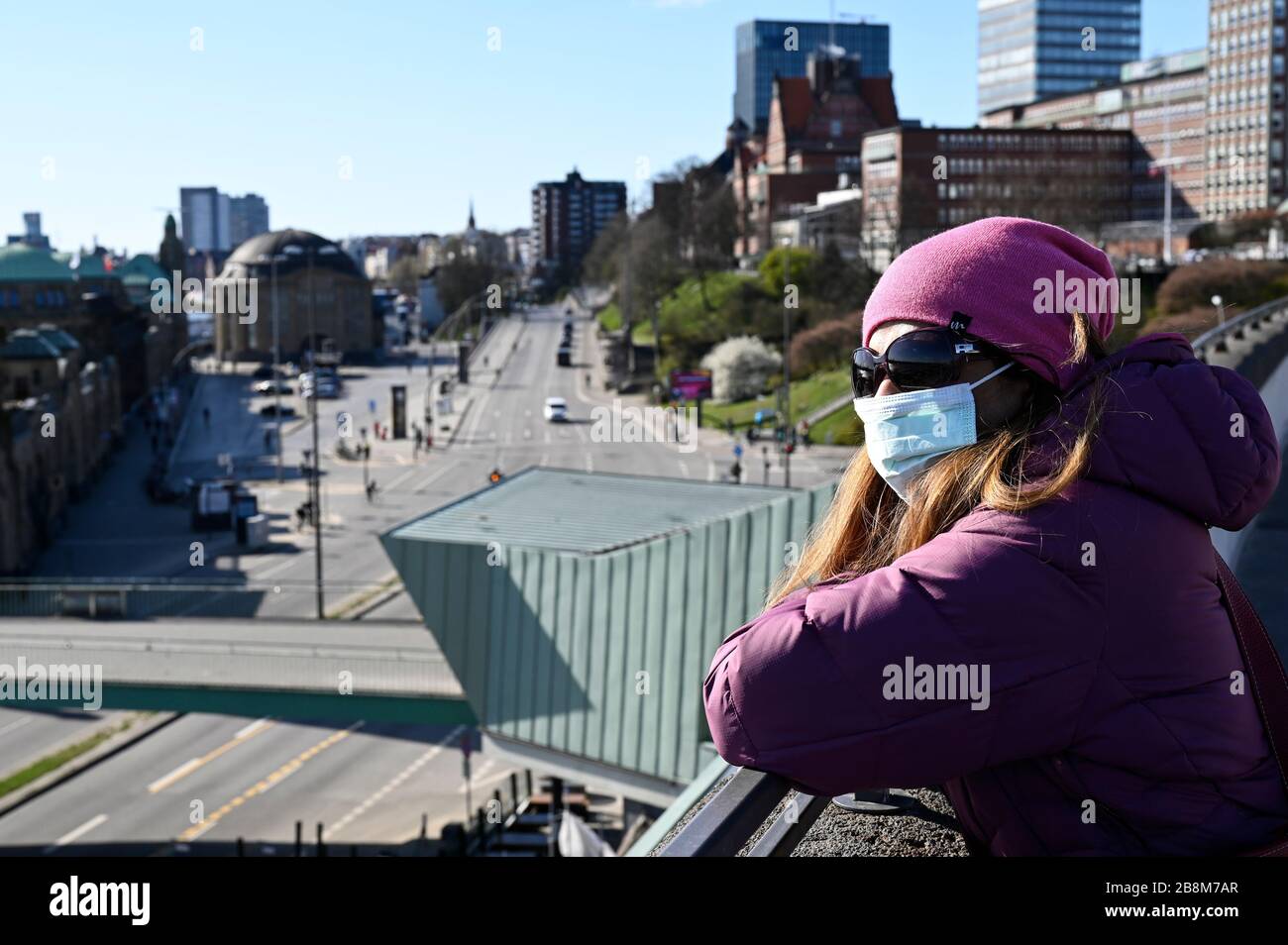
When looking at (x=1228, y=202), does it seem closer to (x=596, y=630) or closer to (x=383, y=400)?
(x=383, y=400)

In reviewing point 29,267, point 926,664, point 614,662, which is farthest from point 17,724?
point 29,267

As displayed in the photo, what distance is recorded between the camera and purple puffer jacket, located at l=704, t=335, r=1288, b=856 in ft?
5.78

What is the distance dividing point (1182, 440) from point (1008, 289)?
33cm

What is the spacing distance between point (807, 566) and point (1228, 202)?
286 ft

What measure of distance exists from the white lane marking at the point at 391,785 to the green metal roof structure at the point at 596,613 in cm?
491

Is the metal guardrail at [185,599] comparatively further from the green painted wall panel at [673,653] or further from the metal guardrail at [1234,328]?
the metal guardrail at [1234,328]

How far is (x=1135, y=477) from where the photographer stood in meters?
1.89

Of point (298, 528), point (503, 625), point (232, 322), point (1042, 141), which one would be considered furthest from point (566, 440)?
point (232, 322)

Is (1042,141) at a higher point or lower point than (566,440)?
higher

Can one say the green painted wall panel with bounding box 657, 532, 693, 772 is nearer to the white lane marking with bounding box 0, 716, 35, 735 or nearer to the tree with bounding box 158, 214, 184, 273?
the white lane marking with bounding box 0, 716, 35, 735

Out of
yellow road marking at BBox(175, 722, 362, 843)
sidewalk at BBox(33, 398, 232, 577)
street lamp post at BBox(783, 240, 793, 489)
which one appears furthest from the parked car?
yellow road marking at BBox(175, 722, 362, 843)

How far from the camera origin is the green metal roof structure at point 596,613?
612 inches
